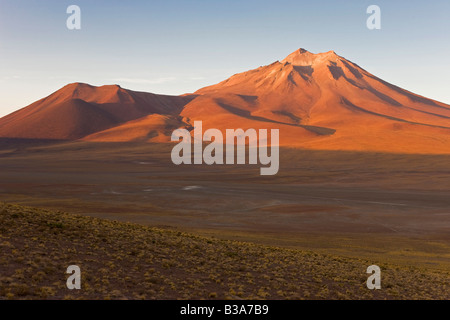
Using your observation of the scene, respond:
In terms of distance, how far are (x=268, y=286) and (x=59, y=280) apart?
7.39 m

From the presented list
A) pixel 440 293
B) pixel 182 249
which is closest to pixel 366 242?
pixel 440 293

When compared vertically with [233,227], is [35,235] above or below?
above

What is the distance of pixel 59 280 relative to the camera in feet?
44.5

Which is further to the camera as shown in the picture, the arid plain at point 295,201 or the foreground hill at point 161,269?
the arid plain at point 295,201

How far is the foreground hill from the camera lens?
13602mm

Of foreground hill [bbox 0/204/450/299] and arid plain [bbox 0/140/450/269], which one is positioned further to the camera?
arid plain [bbox 0/140/450/269]

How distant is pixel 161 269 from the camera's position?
54.1ft

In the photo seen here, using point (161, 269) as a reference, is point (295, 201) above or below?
below

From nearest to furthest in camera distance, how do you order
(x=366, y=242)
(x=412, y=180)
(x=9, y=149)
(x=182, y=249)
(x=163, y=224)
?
(x=182, y=249), (x=366, y=242), (x=163, y=224), (x=412, y=180), (x=9, y=149)

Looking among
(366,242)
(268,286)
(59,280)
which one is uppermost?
(59,280)

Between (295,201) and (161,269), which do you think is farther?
(295,201)

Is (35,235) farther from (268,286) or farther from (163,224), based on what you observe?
(163,224)

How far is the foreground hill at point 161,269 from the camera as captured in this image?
44.6 ft

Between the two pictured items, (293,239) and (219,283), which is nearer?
(219,283)
